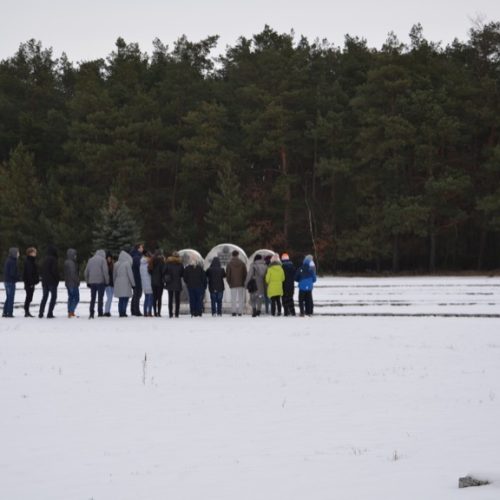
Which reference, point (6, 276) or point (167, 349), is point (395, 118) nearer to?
point (6, 276)

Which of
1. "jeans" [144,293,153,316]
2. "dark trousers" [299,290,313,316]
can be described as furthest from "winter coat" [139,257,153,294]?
"dark trousers" [299,290,313,316]

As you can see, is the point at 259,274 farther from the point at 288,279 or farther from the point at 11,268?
the point at 11,268

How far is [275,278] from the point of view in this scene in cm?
2453

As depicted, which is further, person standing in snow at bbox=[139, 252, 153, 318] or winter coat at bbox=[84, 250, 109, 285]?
person standing in snow at bbox=[139, 252, 153, 318]

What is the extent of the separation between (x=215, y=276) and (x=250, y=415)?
15.4m

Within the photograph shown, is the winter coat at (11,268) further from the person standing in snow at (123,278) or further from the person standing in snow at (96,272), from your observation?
the person standing in snow at (123,278)

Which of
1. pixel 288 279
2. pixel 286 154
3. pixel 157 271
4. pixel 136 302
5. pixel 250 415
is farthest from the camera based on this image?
pixel 286 154

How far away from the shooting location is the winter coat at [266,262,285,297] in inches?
966

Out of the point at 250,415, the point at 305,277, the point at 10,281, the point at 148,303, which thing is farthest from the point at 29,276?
the point at 250,415

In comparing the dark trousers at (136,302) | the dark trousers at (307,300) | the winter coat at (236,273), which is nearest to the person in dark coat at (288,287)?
the dark trousers at (307,300)

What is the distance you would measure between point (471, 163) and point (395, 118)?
23.1 feet

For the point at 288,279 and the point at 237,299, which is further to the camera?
the point at 237,299

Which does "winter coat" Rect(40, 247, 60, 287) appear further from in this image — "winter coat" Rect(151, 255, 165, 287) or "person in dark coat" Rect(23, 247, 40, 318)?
"winter coat" Rect(151, 255, 165, 287)

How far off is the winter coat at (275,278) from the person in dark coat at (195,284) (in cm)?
180
